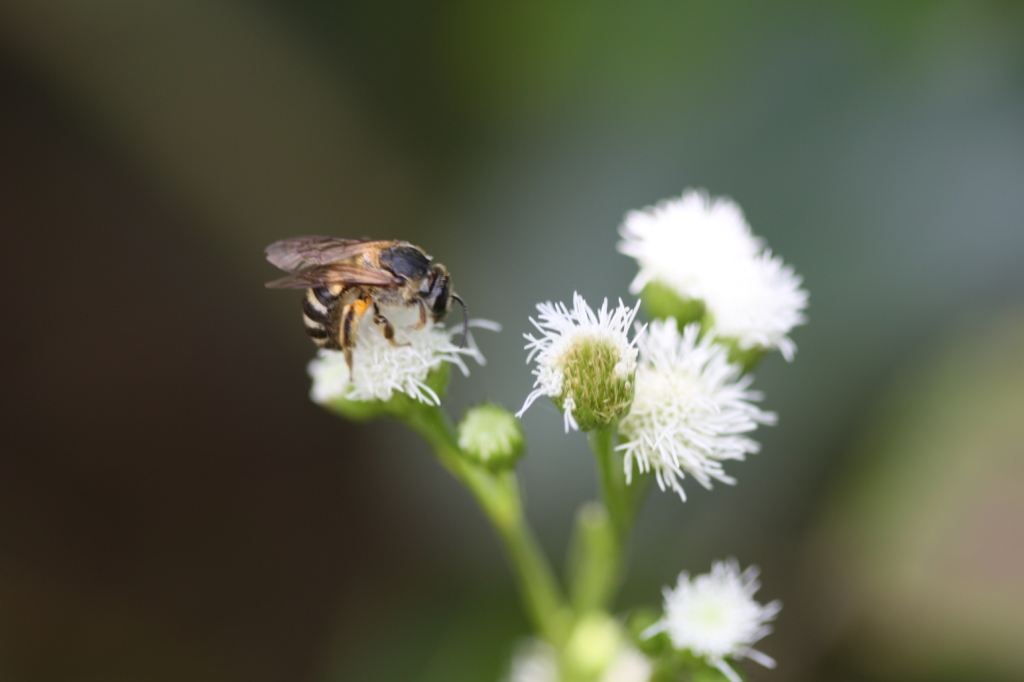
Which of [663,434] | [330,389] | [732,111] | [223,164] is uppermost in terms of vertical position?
[223,164]

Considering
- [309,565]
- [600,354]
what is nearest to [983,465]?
[600,354]

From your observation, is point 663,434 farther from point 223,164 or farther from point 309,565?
point 223,164

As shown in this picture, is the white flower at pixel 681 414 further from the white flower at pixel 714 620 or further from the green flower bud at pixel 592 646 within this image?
the green flower bud at pixel 592 646

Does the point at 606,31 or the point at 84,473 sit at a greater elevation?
the point at 606,31

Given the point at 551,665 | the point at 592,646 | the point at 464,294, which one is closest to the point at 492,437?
the point at 592,646

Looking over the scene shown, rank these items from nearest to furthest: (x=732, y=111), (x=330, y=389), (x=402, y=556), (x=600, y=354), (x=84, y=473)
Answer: (x=600, y=354) → (x=330, y=389) → (x=732, y=111) → (x=402, y=556) → (x=84, y=473)

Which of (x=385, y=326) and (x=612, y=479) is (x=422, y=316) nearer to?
(x=385, y=326)
